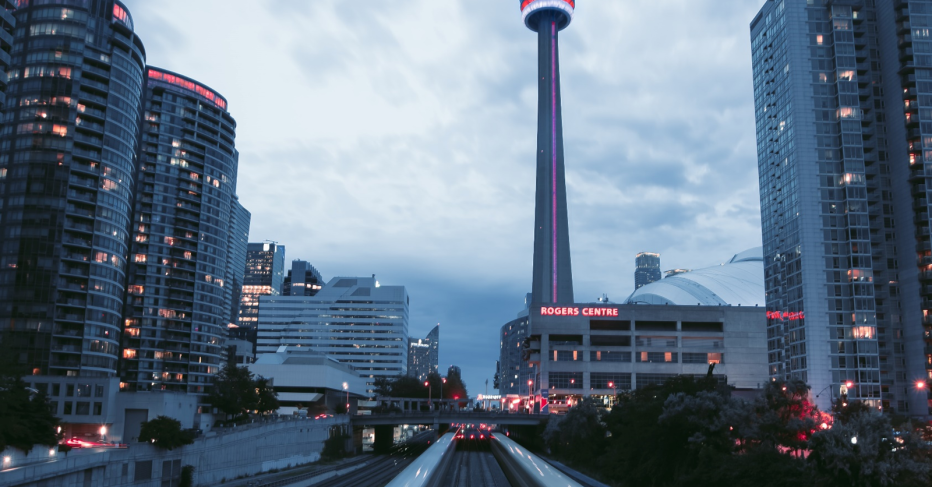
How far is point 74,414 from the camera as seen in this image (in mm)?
111875

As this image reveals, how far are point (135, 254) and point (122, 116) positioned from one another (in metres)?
43.3

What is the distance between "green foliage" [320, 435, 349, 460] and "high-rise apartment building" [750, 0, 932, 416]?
261ft

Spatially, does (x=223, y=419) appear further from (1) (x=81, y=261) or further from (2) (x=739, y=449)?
(2) (x=739, y=449)

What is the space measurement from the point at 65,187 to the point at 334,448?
63651mm

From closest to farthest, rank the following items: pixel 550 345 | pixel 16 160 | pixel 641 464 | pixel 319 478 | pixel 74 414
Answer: pixel 641 464 → pixel 319 478 → pixel 74 414 → pixel 16 160 → pixel 550 345

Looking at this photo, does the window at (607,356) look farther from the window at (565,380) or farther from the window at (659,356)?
the window at (565,380)

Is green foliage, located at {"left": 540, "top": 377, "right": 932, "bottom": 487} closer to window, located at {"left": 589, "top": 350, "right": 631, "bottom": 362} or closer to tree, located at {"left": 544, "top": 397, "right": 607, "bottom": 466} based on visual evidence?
tree, located at {"left": 544, "top": 397, "right": 607, "bottom": 466}

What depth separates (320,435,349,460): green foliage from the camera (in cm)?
12607

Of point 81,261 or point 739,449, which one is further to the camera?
point 81,261

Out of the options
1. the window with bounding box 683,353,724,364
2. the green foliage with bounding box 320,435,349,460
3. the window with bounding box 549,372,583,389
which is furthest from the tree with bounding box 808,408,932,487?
the window with bounding box 683,353,724,364

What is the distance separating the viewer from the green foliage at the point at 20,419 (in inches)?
2648

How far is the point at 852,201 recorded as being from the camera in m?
131

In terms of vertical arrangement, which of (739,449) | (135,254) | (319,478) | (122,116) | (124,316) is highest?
(122,116)

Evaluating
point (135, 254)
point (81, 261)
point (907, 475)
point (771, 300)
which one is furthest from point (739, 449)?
point (135, 254)
